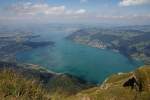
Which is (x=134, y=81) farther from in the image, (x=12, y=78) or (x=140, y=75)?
(x=12, y=78)

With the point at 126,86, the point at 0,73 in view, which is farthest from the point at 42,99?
the point at 126,86

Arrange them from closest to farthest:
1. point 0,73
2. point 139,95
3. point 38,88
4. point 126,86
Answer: point 38,88, point 0,73, point 139,95, point 126,86

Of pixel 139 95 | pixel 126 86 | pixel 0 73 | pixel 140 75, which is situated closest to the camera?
pixel 0 73

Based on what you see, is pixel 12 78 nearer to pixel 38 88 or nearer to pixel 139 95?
pixel 38 88

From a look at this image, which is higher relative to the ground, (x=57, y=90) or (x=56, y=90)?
(x=57, y=90)

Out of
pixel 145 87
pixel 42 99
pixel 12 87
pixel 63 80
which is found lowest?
pixel 63 80

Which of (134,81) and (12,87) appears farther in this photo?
(134,81)

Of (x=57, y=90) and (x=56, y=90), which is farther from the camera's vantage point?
(x=56, y=90)

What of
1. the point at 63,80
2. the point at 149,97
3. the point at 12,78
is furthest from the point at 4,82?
the point at 63,80

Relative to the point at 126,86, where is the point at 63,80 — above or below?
below
